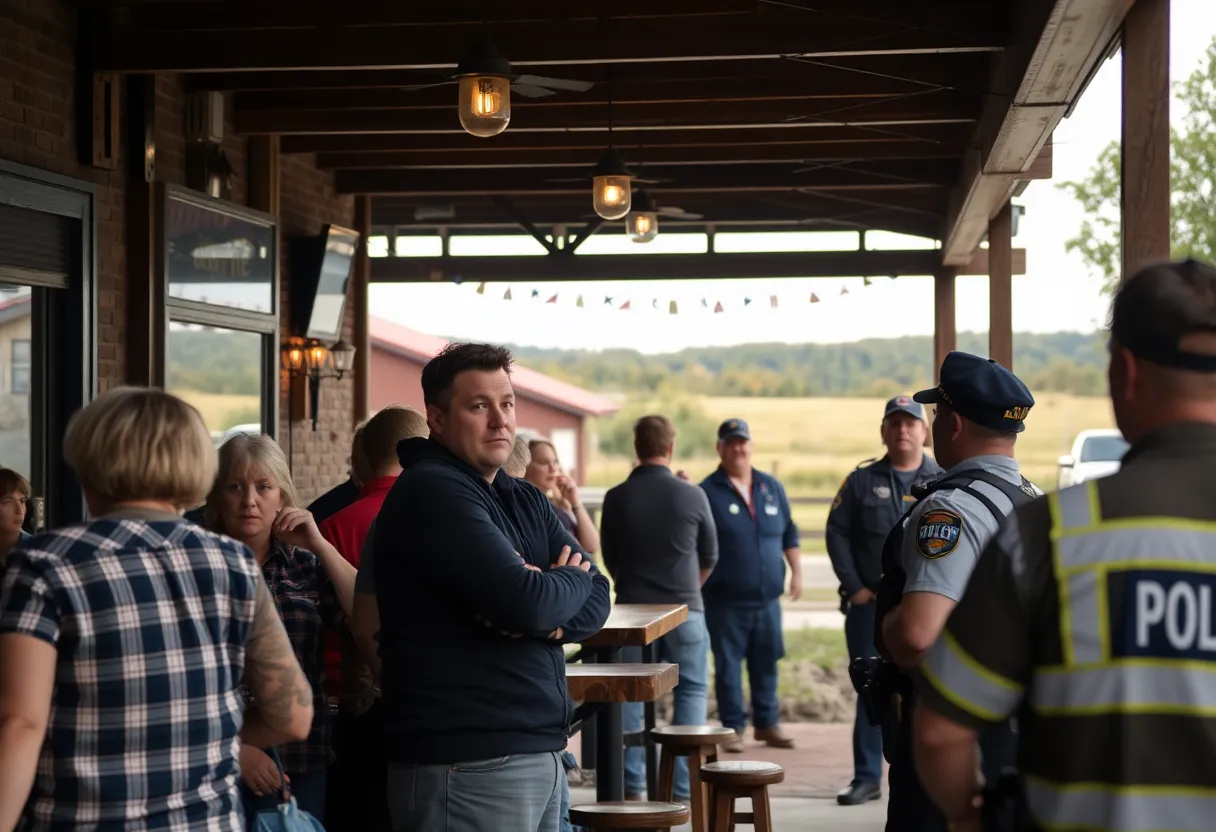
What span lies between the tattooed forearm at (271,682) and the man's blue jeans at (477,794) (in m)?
0.58

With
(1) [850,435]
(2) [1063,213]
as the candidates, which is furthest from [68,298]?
(1) [850,435]

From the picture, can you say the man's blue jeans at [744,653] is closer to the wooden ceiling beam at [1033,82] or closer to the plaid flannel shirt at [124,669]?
the wooden ceiling beam at [1033,82]

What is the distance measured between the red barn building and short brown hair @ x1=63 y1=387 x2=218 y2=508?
27.2 metres

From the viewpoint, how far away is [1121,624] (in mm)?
1760

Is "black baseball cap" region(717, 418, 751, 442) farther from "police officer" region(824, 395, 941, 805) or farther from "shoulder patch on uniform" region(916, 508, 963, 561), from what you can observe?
"shoulder patch on uniform" region(916, 508, 963, 561)

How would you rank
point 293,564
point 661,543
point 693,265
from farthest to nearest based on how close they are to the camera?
point 693,265 → point 661,543 → point 293,564

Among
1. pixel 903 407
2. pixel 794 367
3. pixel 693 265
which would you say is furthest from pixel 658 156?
pixel 794 367

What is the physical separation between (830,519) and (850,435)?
37.2 m

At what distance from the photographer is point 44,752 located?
7.23 feet

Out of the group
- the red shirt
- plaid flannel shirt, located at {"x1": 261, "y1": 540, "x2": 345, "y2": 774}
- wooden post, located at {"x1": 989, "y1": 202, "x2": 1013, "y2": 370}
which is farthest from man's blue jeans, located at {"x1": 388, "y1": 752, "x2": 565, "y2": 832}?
wooden post, located at {"x1": 989, "y1": 202, "x2": 1013, "y2": 370}

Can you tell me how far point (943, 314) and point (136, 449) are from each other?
11.0 metres

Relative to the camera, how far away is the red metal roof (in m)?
30.1

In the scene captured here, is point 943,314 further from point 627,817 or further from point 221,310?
point 627,817

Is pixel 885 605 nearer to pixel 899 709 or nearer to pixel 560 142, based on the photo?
pixel 899 709
